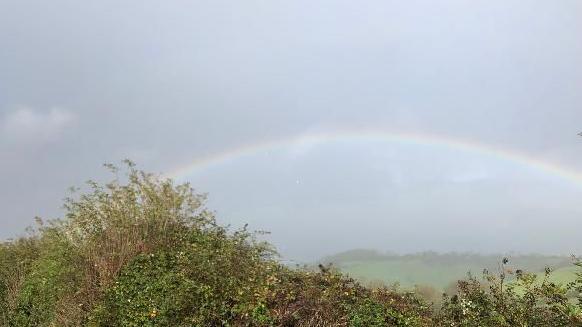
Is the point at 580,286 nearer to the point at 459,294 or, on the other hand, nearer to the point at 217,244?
the point at 459,294

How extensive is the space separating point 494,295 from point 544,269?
0.90 m

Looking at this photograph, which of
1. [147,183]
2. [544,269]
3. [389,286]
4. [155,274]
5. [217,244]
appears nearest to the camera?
[544,269]

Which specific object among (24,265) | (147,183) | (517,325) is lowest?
(517,325)

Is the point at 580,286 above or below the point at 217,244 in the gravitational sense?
below

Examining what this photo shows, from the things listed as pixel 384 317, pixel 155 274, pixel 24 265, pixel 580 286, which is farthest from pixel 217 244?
pixel 580 286

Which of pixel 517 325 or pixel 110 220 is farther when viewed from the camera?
pixel 110 220

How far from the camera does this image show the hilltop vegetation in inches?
342

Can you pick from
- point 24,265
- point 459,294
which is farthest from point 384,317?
point 24,265

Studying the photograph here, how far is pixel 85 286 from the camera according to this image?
1141 centimetres

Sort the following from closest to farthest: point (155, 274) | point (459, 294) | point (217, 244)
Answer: point (459, 294) → point (155, 274) → point (217, 244)

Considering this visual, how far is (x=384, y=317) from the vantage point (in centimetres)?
883

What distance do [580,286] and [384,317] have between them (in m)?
2.99

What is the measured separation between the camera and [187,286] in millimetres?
9828

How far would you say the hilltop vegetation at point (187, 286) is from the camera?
868 cm
